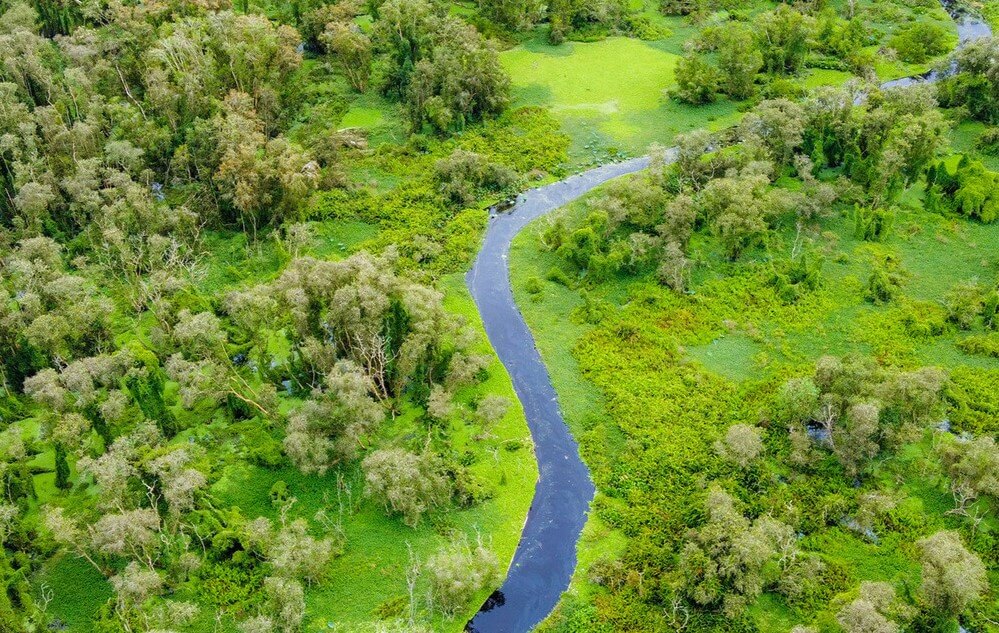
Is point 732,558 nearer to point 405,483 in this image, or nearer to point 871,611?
point 871,611

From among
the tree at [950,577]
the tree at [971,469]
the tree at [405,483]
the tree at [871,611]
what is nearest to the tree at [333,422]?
the tree at [405,483]

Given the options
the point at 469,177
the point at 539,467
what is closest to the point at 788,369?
the point at 539,467

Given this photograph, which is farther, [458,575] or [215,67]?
[215,67]

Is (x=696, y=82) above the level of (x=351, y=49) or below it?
below

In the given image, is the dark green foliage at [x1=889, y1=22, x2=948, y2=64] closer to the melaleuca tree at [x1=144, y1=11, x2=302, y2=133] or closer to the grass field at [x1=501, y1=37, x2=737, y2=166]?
the grass field at [x1=501, y1=37, x2=737, y2=166]

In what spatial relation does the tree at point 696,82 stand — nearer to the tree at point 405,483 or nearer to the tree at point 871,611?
the tree at point 405,483

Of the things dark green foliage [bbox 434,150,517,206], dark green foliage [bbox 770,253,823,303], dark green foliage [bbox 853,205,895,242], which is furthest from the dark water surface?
dark green foliage [bbox 853,205,895,242]
